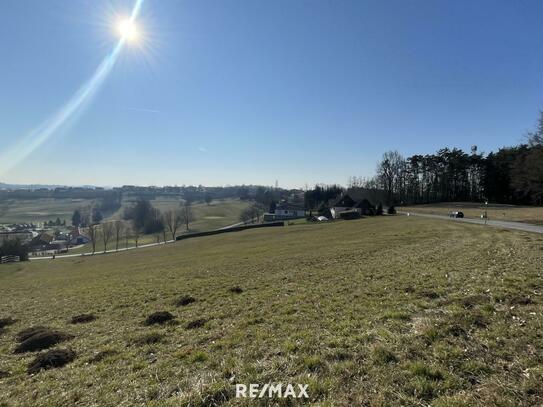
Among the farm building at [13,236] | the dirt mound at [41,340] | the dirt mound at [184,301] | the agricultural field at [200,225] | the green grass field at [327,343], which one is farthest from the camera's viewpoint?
the farm building at [13,236]

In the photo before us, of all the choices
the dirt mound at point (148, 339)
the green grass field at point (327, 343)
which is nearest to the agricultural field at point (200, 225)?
the green grass field at point (327, 343)

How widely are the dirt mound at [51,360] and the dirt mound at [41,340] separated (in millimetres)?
1194

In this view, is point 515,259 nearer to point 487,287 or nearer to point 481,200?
point 487,287

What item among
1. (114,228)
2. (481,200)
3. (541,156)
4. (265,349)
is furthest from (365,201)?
(114,228)

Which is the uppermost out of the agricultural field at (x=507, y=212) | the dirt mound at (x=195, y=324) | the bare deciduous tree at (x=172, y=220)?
the agricultural field at (x=507, y=212)

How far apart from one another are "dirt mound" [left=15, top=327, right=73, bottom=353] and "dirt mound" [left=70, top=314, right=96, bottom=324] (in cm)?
122

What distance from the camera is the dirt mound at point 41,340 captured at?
786 centimetres

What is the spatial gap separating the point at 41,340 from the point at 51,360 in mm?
2114

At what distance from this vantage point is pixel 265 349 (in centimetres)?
587

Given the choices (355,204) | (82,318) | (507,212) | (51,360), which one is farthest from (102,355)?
(355,204)

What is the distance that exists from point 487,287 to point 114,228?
317ft

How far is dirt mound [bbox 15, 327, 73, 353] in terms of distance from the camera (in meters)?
7.86

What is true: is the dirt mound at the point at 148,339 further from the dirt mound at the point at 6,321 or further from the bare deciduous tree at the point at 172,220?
the bare deciduous tree at the point at 172,220

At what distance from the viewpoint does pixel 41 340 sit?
321 inches
